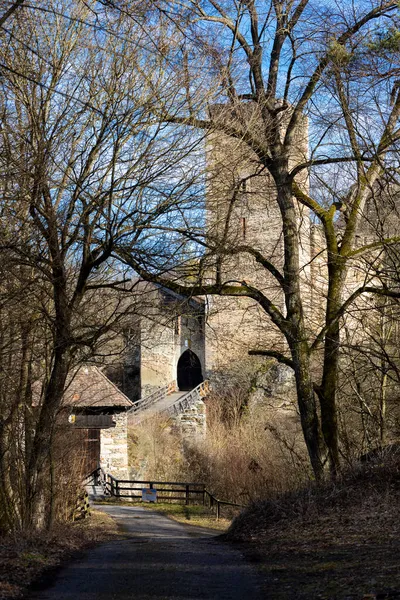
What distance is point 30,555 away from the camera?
717 cm

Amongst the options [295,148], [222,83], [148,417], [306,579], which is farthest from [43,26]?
[148,417]

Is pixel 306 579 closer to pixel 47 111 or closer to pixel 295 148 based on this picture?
pixel 47 111

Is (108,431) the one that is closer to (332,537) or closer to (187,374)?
(187,374)

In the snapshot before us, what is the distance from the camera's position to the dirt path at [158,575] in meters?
5.37

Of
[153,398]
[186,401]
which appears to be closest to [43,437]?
[186,401]

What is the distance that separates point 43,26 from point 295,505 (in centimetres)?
622

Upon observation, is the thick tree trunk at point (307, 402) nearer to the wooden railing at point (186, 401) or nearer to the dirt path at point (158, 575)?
the dirt path at point (158, 575)

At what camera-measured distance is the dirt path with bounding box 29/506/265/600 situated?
17.6ft

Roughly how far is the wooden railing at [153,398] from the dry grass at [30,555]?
69.5 feet

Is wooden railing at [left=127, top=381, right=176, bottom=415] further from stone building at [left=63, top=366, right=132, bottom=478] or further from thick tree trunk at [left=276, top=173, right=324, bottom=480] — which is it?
thick tree trunk at [left=276, top=173, right=324, bottom=480]

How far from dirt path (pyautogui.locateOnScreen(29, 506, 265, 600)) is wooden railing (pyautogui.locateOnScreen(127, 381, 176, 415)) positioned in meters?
22.5

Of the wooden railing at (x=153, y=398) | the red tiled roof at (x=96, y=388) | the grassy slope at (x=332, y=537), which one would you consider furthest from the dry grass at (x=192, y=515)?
the grassy slope at (x=332, y=537)

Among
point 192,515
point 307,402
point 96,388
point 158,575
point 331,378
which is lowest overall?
point 192,515

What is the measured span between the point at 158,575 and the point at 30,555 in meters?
1.59
